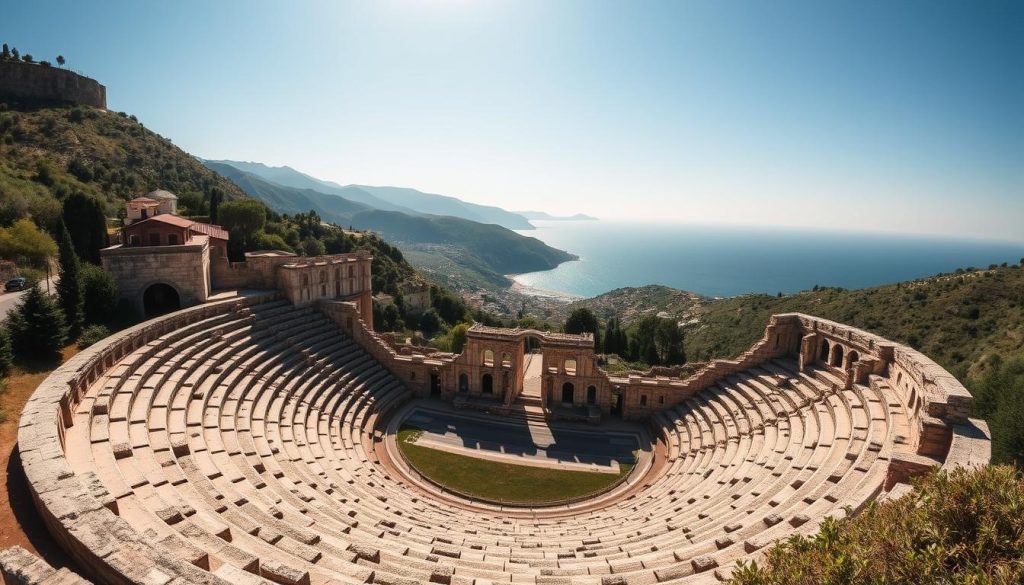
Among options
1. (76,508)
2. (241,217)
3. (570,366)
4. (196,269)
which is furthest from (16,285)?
(570,366)

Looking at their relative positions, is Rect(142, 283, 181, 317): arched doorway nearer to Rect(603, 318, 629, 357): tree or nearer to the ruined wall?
the ruined wall

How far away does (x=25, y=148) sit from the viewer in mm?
64625

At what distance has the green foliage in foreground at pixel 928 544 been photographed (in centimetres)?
786

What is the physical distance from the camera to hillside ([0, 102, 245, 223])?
46.6 meters

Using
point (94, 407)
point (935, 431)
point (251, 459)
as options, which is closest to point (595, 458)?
point (935, 431)

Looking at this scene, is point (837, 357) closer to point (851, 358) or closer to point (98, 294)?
point (851, 358)

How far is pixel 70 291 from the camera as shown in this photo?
2617 centimetres

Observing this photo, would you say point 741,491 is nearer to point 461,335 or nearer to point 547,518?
point 547,518

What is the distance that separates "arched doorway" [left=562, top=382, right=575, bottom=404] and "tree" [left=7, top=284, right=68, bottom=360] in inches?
1240

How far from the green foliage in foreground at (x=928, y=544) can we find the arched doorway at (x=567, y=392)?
29116mm

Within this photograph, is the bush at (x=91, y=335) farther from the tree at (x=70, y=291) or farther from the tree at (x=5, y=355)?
the tree at (x=5, y=355)

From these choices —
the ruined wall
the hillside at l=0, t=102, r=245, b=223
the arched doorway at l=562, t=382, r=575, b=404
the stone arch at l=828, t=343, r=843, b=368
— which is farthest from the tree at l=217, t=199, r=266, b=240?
the stone arch at l=828, t=343, r=843, b=368

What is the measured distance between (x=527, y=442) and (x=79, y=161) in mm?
73574

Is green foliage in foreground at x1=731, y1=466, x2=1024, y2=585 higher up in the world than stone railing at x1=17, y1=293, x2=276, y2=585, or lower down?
higher up
